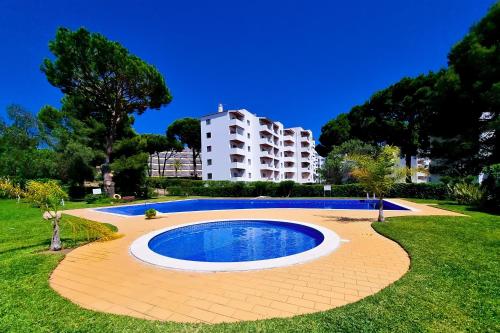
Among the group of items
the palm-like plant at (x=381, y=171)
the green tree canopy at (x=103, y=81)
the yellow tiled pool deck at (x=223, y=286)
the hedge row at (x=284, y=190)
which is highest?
the green tree canopy at (x=103, y=81)

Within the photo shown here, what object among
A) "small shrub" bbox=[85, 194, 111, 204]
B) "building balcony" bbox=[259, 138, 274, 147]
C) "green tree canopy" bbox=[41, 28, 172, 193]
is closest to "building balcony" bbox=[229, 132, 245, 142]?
"building balcony" bbox=[259, 138, 274, 147]

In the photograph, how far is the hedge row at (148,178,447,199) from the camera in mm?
21641

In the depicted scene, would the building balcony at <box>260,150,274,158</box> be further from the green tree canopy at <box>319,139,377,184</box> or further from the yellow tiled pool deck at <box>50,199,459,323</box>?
the yellow tiled pool deck at <box>50,199,459,323</box>

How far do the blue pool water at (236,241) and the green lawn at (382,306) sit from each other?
3.17 meters

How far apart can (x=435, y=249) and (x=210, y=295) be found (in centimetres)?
569

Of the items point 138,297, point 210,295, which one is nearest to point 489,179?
point 210,295

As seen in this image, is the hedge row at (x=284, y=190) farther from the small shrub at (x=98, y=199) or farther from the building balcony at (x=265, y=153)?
the building balcony at (x=265, y=153)

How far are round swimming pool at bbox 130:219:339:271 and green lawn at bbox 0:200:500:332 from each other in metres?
2.07

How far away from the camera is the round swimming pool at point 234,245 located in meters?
5.72

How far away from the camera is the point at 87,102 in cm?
2469

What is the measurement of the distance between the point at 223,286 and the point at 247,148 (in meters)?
39.2

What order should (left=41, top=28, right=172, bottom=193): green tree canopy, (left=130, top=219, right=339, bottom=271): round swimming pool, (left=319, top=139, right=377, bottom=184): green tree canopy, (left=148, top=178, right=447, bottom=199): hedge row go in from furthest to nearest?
(left=319, top=139, right=377, bottom=184): green tree canopy, (left=148, top=178, right=447, bottom=199): hedge row, (left=41, top=28, right=172, bottom=193): green tree canopy, (left=130, top=219, right=339, bottom=271): round swimming pool

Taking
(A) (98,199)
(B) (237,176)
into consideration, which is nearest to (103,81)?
(A) (98,199)

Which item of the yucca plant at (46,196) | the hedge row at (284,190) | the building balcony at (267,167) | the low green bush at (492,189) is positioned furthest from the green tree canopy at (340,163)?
the yucca plant at (46,196)
